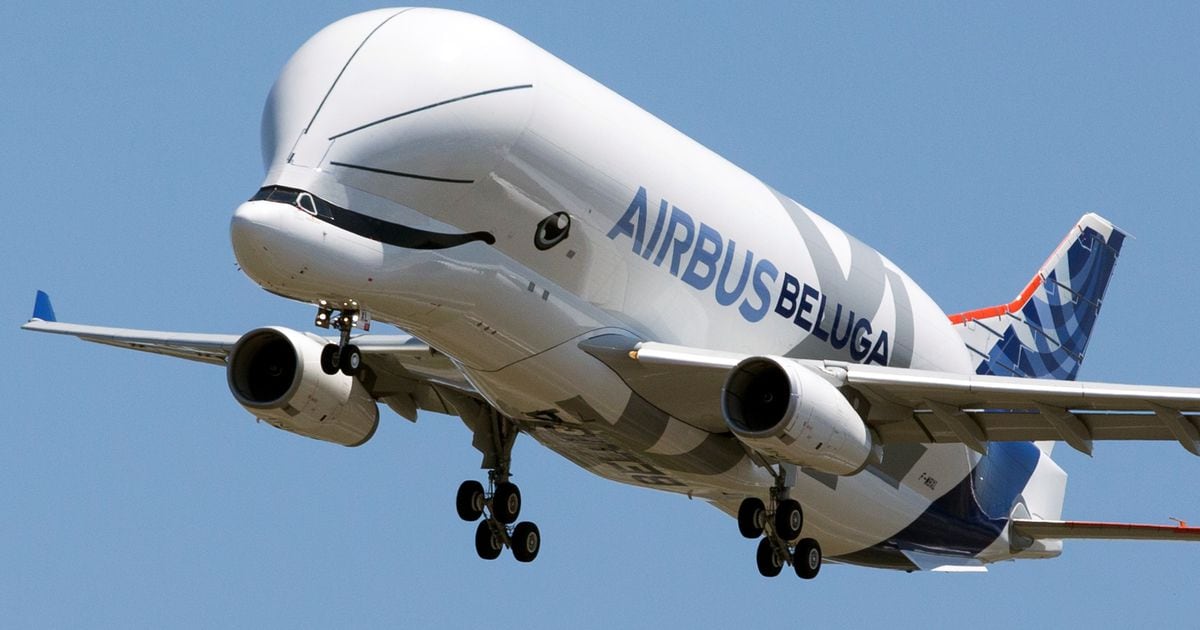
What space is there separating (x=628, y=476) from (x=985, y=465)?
7.54 metres

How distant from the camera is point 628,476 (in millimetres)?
35844

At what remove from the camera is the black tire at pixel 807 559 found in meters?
35.0

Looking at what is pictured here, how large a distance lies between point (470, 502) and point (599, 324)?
5742mm

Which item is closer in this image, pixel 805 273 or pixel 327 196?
pixel 327 196

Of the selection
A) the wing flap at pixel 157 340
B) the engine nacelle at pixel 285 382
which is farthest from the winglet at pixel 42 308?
the engine nacelle at pixel 285 382

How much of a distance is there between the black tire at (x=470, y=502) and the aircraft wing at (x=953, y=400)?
14.7ft

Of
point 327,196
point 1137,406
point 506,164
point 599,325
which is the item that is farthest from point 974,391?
point 327,196

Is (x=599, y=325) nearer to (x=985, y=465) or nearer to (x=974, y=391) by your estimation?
(x=974, y=391)

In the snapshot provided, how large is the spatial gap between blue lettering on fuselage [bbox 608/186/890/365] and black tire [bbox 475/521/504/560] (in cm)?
589

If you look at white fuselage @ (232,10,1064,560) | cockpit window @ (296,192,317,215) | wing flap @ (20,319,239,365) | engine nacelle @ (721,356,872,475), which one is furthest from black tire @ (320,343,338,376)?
wing flap @ (20,319,239,365)

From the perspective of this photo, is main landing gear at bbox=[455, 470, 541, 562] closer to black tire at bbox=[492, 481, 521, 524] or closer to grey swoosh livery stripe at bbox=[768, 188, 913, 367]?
black tire at bbox=[492, 481, 521, 524]

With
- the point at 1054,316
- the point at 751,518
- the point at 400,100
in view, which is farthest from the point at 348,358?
the point at 1054,316

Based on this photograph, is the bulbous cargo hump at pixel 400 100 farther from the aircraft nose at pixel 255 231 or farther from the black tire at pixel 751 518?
the black tire at pixel 751 518

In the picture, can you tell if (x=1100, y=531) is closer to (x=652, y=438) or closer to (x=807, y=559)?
(x=807, y=559)
